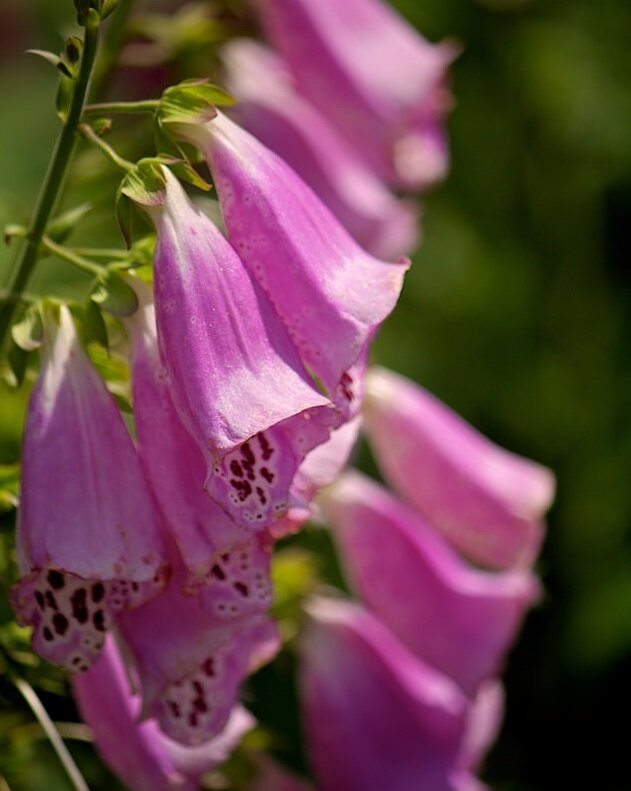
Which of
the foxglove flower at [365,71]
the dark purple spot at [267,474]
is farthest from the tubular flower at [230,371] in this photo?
the foxglove flower at [365,71]

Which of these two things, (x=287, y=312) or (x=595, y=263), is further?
(x=595, y=263)

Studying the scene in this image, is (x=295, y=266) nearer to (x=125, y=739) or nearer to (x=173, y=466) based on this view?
(x=173, y=466)

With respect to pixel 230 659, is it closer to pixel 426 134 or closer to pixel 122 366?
pixel 122 366

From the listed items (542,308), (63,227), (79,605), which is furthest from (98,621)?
(542,308)

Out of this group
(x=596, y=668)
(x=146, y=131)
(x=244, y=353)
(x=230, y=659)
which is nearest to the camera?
(x=244, y=353)

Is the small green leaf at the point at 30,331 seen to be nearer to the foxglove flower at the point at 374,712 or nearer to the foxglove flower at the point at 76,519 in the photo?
the foxglove flower at the point at 76,519

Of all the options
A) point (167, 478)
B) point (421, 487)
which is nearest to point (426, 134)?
point (421, 487)

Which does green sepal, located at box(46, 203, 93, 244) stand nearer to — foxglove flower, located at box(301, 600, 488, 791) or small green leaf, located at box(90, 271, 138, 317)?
small green leaf, located at box(90, 271, 138, 317)
